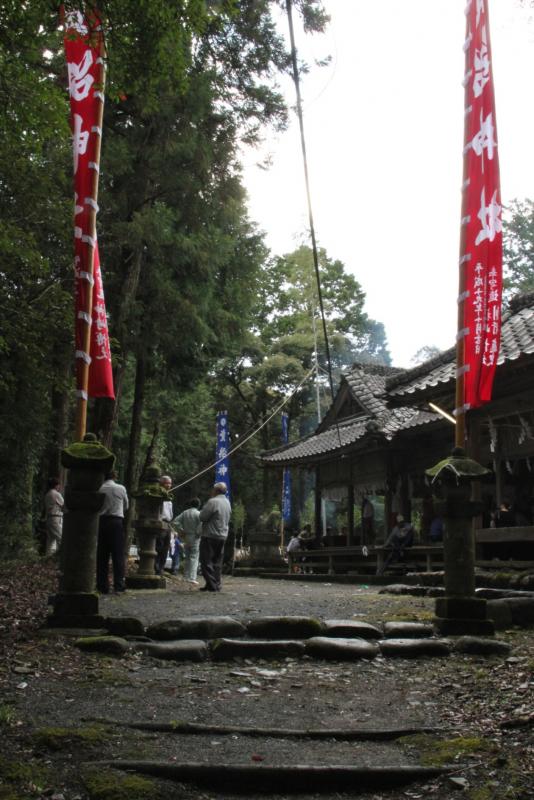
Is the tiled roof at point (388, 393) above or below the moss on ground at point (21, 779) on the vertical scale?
above

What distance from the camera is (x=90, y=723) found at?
14.1 feet

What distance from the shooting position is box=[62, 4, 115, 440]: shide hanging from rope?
310 inches

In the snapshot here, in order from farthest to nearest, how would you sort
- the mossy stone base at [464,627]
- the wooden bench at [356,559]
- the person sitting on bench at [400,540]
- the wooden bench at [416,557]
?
the person sitting on bench at [400,540], the wooden bench at [356,559], the wooden bench at [416,557], the mossy stone base at [464,627]

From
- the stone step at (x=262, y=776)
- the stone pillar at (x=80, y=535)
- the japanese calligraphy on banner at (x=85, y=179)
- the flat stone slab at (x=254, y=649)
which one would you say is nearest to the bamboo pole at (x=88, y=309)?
the japanese calligraphy on banner at (x=85, y=179)

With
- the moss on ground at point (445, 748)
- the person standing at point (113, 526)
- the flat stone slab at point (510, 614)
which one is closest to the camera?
the moss on ground at point (445, 748)

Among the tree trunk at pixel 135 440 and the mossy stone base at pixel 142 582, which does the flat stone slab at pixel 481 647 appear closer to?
the mossy stone base at pixel 142 582

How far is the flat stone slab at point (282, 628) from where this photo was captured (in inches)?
289

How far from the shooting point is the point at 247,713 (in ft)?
15.9

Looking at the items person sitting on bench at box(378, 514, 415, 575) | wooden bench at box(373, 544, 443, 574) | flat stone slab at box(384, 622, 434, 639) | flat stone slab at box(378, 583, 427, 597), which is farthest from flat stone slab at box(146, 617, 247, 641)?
person sitting on bench at box(378, 514, 415, 575)

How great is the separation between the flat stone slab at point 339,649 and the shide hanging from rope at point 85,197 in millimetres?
3313

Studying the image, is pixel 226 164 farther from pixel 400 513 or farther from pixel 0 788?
pixel 0 788

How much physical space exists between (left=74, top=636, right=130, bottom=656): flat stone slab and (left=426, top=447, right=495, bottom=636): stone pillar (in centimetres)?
336

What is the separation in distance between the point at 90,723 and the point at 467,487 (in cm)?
478

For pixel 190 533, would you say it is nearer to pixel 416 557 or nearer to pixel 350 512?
pixel 416 557
